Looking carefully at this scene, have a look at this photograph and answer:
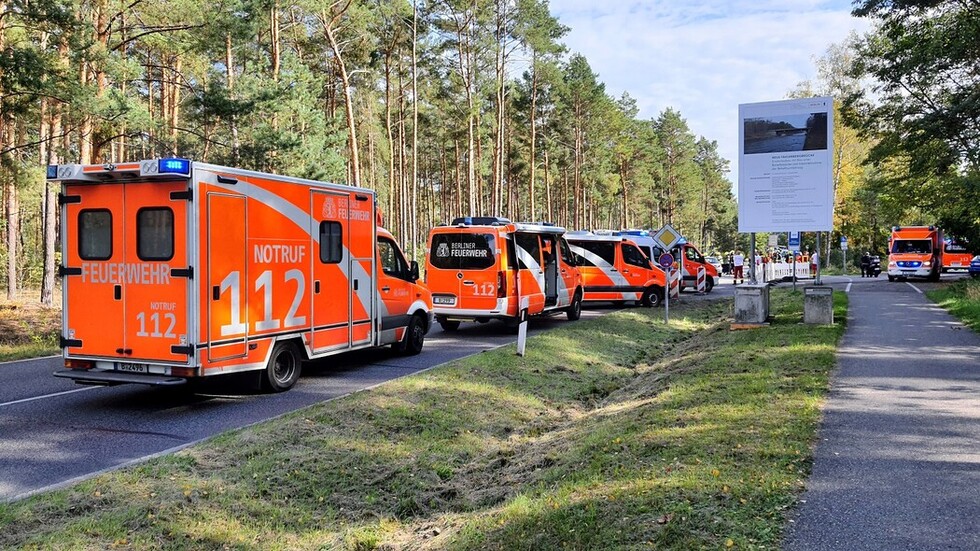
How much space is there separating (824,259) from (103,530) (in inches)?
2619

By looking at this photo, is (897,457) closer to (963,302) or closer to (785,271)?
(963,302)

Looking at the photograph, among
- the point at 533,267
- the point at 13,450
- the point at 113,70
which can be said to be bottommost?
the point at 13,450

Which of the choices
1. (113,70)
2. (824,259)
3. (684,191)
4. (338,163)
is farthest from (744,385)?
(684,191)

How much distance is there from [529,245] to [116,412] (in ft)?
33.7

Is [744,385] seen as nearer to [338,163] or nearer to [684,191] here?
[338,163]

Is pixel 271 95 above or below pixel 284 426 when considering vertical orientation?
above

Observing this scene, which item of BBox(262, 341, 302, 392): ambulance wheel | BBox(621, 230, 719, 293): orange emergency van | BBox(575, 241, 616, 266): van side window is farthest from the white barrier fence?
BBox(262, 341, 302, 392): ambulance wheel

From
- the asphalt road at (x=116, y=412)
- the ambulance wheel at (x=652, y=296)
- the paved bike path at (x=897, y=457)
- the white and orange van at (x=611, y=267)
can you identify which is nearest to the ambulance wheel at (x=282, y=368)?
the asphalt road at (x=116, y=412)

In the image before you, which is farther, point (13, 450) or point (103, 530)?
point (13, 450)

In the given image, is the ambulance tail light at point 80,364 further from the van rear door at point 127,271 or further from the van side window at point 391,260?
the van side window at point 391,260

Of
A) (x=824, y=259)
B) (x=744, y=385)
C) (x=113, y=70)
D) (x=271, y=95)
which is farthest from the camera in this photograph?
(x=824, y=259)

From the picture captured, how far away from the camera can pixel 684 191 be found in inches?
3401

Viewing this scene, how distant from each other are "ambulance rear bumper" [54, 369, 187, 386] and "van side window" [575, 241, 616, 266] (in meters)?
16.6

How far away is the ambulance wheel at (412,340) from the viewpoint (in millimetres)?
13602
